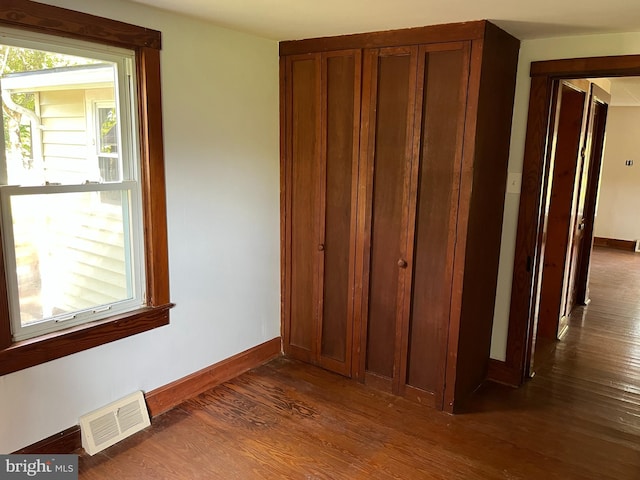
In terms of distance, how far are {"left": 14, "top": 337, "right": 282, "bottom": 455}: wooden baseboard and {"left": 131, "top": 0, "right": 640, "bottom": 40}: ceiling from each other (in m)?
2.15

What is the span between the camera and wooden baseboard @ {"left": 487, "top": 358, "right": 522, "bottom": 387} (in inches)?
130

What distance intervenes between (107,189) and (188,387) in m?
1.33

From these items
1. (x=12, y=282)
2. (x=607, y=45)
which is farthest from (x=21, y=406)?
(x=607, y=45)

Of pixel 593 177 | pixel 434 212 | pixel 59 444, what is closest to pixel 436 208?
pixel 434 212

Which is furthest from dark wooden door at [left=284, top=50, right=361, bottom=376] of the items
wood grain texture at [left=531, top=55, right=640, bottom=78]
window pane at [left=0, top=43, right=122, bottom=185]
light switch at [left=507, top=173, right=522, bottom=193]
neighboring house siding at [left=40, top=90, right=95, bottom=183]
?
neighboring house siding at [left=40, top=90, right=95, bottom=183]

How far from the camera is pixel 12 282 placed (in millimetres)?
2215

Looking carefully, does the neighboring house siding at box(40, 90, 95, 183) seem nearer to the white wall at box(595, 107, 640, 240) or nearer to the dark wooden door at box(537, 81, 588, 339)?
the dark wooden door at box(537, 81, 588, 339)

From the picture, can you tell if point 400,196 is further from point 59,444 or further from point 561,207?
point 59,444

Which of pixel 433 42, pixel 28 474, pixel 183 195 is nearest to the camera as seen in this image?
pixel 28 474

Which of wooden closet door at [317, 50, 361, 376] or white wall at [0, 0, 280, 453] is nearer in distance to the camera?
white wall at [0, 0, 280, 453]

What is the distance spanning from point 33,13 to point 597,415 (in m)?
3.69

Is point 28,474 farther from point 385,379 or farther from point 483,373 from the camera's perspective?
point 483,373

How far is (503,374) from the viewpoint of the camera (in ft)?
11.0

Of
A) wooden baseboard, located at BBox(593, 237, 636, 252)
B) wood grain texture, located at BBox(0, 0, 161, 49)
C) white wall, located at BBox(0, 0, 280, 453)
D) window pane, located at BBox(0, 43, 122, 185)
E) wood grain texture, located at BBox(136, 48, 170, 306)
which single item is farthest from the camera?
wooden baseboard, located at BBox(593, 237, 636, 252)
